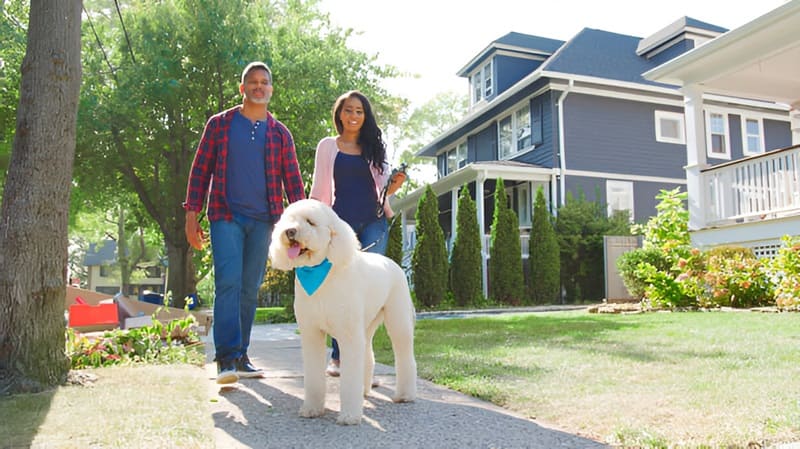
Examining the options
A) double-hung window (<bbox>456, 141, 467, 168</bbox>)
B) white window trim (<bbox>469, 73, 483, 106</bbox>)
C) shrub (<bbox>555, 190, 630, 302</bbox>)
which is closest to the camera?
shrub (<bbox>555, 190, 630, 302</bbox>)

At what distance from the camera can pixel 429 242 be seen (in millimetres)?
15195

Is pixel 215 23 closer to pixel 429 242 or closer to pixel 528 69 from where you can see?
pixel 429 242

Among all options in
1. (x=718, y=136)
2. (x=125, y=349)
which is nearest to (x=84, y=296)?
(x=125, y=349)

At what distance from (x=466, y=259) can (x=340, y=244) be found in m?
13.0

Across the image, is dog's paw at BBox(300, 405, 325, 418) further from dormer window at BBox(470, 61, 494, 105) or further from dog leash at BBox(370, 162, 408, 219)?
dormer window at BBox(470, 61, 494, 105)

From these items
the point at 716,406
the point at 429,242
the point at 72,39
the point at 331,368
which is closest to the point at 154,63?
the point at 429,242

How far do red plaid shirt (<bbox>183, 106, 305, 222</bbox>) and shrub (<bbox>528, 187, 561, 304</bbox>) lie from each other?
495 inches

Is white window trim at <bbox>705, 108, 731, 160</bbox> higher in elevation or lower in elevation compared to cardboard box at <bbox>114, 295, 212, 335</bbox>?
higher

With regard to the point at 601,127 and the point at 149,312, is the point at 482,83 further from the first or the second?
the point at 149,312

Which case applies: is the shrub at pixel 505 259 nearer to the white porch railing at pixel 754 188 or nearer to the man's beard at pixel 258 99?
the white porch railing at pixel 754 188

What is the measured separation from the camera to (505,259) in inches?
622

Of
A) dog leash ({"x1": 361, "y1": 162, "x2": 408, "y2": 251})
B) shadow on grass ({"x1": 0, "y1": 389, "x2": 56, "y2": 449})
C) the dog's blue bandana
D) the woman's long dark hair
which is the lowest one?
shadow on grass ({"x1": 0, "y1": 389, "x2": 56, "y2": 449})

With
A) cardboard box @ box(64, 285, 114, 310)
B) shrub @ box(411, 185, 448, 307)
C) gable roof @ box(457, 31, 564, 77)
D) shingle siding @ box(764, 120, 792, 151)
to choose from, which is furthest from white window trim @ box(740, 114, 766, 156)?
cardboard box @ box(64, 285, 114, 310)

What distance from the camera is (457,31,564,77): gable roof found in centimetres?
2158
